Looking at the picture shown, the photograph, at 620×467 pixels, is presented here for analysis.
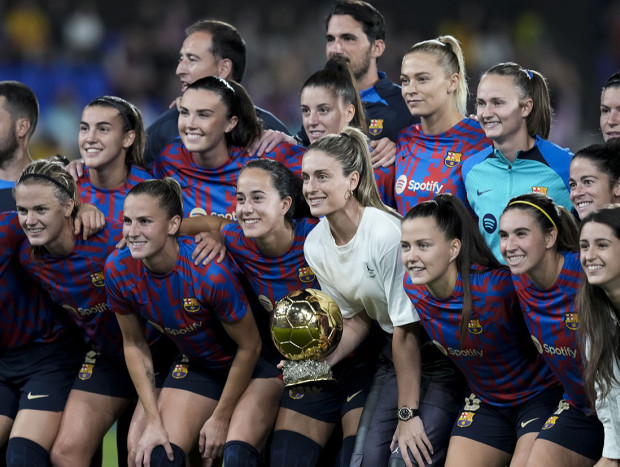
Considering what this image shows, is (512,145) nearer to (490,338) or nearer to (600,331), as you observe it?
(490,338)

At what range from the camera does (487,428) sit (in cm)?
454

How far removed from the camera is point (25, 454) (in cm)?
503

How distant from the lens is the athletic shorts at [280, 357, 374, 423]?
16.3 feet

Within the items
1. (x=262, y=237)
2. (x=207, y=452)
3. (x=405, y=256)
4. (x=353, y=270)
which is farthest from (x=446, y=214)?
(x=207, y=452)

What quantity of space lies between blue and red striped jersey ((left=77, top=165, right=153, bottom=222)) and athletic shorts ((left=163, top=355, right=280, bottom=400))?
885 millimetres

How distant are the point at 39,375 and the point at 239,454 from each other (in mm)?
1302

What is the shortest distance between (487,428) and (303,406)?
3.07 feet

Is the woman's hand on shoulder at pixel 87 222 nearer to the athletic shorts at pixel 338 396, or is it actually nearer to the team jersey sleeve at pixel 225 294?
the team jersey sleeve at pixel 225 294

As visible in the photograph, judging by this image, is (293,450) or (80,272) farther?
(80,272)

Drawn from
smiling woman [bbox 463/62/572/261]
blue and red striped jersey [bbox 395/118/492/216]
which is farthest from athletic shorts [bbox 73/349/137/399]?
smiling woman [bbox 463/62/572/261]

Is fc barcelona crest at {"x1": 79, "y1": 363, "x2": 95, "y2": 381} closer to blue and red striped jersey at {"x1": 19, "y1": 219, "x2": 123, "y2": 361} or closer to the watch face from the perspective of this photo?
blue and red striped jersey at {"x1": 19, "y1": 219, "x2": 123, "y2": 361}

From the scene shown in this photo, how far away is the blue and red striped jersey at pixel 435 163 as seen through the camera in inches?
201

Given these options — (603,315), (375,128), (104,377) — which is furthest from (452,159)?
(104,377)

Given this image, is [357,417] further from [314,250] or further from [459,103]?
[459,103]
